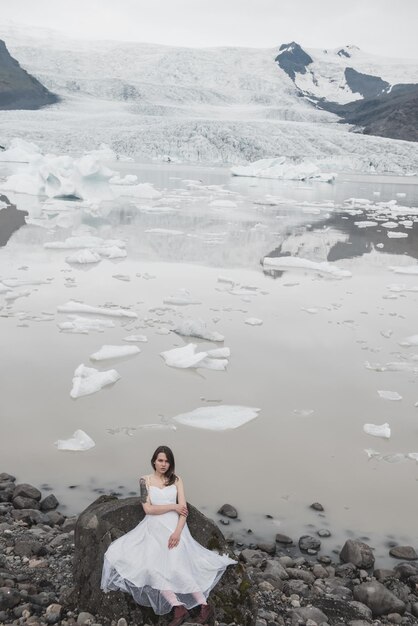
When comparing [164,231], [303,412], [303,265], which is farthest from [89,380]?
[164,231]

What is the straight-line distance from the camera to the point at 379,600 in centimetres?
270

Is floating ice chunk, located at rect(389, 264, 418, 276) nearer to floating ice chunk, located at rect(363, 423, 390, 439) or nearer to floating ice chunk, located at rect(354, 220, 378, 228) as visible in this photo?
floating ice chunk, located at rect(354, 220, 378, 228)

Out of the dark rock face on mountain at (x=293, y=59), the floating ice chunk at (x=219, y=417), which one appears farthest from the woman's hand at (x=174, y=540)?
the dark rock face on mountain at (x=293, y=59)

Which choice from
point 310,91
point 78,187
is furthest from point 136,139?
point 310,91

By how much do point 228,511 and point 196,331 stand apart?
3057mm

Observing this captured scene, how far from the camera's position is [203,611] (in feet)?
7.67

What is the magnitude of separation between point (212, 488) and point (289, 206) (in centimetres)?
1860

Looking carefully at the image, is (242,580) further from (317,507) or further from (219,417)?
(219,417)

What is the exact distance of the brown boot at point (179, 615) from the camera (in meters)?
2.30

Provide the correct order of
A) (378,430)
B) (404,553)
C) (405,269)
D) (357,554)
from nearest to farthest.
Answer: (357,554) → (404,553) → (378,430) → (405,269)

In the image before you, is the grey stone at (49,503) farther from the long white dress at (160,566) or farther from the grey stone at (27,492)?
the long white dress at (160,566)

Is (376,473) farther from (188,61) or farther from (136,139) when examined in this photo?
(188,61)

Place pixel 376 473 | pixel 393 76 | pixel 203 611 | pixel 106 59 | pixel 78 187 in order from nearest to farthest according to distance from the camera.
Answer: pixel 203 611 → pixel 376 473 → pixel 78 187 → pixel 106 59 → pixel 393 76

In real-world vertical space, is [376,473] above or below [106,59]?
Answer: below
